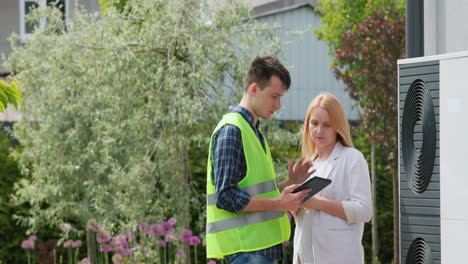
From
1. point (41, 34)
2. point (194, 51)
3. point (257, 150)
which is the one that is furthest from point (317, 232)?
point (41, 34)

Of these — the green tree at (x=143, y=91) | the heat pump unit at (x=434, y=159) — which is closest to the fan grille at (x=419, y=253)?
the heat pump unit at (x=434, y=159)

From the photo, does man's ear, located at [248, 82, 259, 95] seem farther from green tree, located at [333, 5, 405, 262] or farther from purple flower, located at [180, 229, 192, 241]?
green tree, located at [333, 5, 405, 262]

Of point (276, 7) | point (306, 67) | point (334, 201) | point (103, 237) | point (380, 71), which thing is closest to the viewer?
point (334, 201)

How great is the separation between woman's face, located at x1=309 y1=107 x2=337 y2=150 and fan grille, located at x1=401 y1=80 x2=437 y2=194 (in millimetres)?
348

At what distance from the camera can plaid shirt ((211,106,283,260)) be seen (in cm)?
302

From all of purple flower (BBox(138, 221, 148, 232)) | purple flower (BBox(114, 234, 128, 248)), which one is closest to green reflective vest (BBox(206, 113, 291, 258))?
purple flower (BBox(138, 221, 148, 232))

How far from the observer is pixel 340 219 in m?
3.39

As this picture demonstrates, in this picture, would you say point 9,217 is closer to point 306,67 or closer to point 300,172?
point 300,172

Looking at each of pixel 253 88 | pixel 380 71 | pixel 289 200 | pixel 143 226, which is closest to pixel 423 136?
pixel 289 200

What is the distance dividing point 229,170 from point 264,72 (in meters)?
0.41

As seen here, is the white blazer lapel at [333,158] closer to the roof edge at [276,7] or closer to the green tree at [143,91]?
the green tree at [143,91]

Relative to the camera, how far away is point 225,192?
302cm

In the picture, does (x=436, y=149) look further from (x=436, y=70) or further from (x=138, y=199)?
(x=138, y=199)

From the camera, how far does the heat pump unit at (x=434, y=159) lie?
2.92 meters
